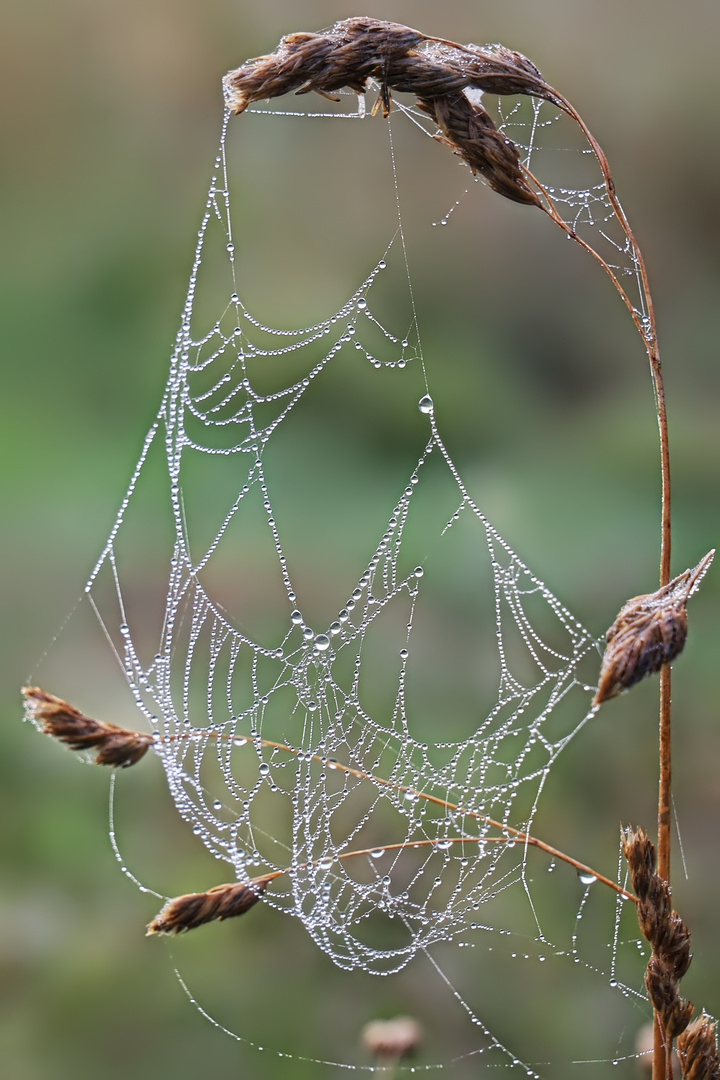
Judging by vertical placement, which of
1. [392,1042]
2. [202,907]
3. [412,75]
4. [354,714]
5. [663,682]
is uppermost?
[412,75]

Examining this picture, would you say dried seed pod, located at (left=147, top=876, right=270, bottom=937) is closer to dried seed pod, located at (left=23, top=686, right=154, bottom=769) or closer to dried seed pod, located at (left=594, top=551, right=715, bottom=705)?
dried seed pod, located at (left=23, top=686, right=154, bottom=769)

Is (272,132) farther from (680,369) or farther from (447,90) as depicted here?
(447,90)

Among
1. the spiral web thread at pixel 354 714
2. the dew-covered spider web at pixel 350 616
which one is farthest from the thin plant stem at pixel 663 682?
the spiral web thread at pixel 354 714

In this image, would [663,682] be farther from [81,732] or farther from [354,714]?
[354,714]

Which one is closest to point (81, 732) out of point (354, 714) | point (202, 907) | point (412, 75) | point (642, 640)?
point (202, 907)

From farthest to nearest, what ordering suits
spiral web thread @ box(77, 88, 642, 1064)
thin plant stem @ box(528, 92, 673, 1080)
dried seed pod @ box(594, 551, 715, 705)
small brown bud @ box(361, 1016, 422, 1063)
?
spiral web thread @ box(77, 88, 642, 1064) < small brown bud @ box(361, 1016, 422, 1063) < thin plant stem @ box(528, 92, 673, 1080) < dried seed pod @ box(594, 551, 715, 705)

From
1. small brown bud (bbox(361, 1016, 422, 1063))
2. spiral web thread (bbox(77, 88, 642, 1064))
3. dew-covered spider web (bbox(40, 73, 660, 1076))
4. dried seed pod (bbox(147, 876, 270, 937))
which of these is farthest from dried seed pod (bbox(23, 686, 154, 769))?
small brown bud (bbox(361, 1016, 422, 1063))

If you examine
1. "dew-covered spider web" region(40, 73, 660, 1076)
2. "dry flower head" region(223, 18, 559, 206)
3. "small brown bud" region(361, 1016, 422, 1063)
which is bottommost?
"small brown bud" region(361, 1016, 422, 1063)
